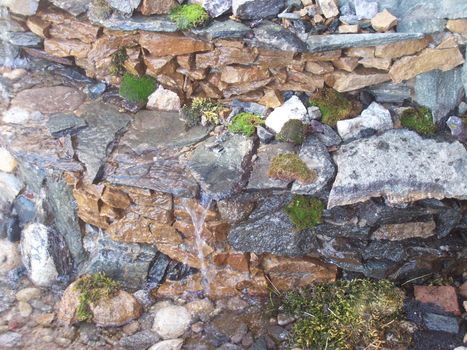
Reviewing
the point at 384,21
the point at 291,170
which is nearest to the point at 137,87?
the point at 291,170

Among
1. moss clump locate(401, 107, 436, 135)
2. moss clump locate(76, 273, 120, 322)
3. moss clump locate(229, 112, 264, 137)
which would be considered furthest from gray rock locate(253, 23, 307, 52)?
moss clump locate(76, 273, 120, 322)

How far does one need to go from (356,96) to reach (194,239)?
298 centimetres

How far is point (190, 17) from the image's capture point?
22.0 ft

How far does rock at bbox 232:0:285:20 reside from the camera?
669cm

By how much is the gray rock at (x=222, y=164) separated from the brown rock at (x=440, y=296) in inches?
115

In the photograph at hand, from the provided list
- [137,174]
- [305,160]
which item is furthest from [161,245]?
[305,160]

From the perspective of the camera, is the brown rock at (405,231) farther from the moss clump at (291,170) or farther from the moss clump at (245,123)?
the moss clump at (245,123)

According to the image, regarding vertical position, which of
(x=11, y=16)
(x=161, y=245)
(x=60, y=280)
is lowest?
(x=60, y=280)

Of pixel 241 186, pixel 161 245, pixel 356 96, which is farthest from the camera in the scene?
pixel 161 245

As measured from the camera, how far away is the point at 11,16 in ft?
25.4

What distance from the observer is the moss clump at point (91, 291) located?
24.0 ft

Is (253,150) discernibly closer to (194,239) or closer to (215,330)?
(194,239)

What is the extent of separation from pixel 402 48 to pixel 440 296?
10.9 ft

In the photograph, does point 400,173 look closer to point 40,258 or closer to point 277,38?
point 277,38
